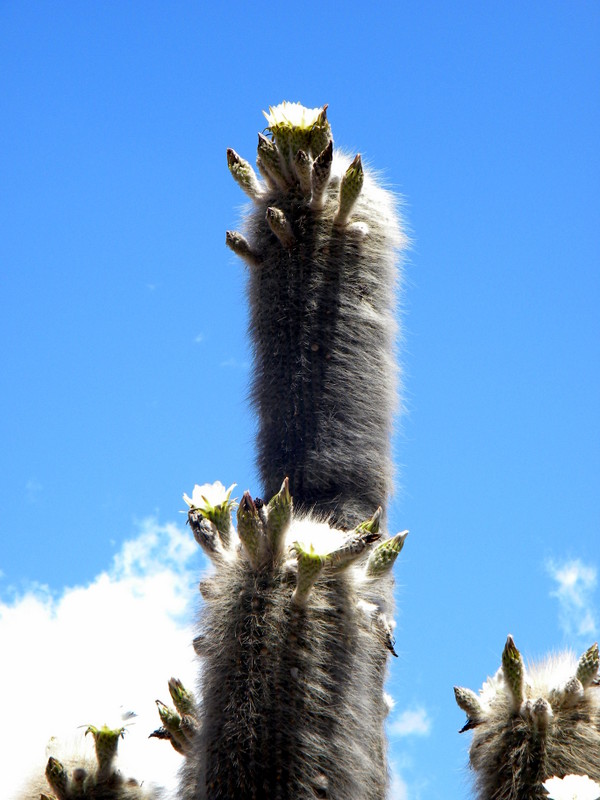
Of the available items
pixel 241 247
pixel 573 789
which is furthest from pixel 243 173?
pixel 573 789

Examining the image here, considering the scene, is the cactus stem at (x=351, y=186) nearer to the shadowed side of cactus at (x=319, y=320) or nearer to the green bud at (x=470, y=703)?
the shadowed side of cactus at (x=319, y=320)

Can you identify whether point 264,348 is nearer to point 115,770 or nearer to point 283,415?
point 283,415

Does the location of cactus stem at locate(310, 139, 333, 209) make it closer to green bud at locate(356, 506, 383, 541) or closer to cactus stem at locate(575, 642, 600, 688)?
green bud at locate(356, 506, 383, 541)

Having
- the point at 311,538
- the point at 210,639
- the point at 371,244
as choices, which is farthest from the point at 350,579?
the point at 371,244

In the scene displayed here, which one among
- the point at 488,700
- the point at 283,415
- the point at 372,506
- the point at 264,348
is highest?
the point at 264,348

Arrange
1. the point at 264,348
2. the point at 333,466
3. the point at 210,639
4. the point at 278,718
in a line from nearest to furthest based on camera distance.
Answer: the point at 278,718
the point at 210,639
the point at 333,466
the point at 264,348
